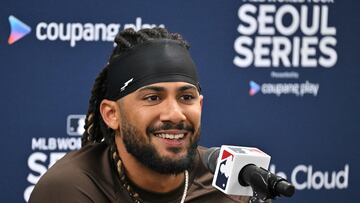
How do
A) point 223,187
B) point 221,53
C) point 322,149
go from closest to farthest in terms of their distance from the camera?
point 223,187
point 221,53
point 322,149

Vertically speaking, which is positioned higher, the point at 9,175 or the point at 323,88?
the point at 323,88

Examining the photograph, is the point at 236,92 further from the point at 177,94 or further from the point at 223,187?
the point at 223,187

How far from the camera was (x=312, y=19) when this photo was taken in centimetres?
429

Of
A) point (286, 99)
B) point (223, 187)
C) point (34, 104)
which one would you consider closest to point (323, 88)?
point (286, 99)

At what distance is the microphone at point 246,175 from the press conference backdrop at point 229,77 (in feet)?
6.27

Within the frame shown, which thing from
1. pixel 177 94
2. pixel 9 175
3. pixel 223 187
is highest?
pixel 177 94

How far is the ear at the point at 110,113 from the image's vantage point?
2.58 metres

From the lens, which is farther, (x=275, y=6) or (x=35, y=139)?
(x=275, y=6)

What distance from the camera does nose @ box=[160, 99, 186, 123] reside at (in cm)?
238

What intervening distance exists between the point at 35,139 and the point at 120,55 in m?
1.45

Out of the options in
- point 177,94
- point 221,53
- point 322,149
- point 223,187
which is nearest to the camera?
point 223,187

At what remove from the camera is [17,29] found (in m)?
3.80

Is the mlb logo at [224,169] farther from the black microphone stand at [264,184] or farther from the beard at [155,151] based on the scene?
the beard at [155,151]

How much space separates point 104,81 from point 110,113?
0.17 metres
